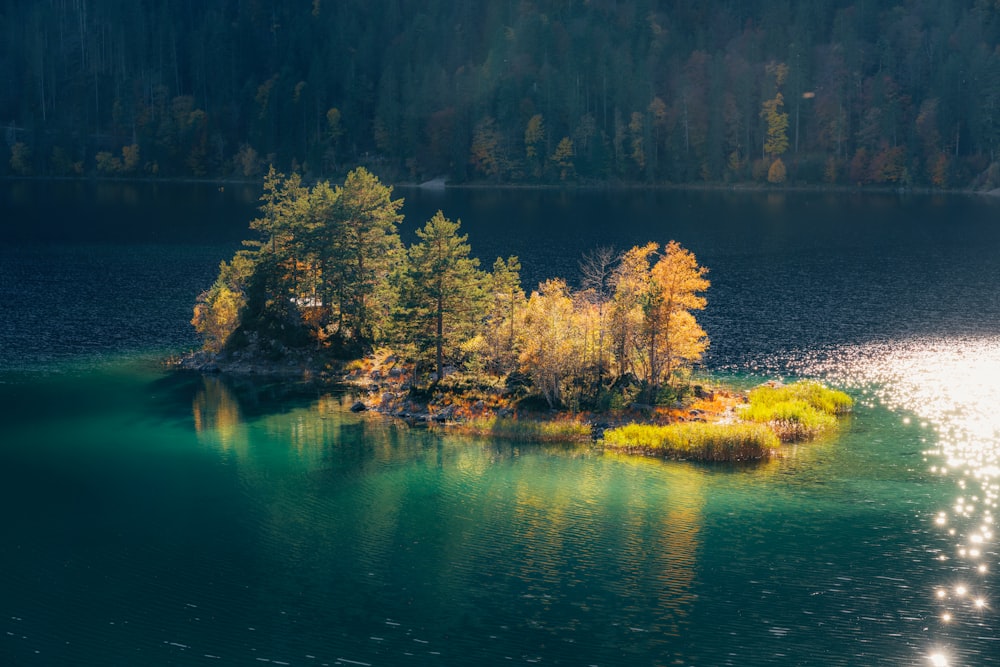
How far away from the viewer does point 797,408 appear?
2916 inches

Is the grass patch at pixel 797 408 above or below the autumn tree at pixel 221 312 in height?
below

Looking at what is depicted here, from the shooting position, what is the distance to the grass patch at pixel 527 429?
72375 millimetres

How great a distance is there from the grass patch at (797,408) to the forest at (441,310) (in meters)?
5.88

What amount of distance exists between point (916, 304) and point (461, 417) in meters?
61.5

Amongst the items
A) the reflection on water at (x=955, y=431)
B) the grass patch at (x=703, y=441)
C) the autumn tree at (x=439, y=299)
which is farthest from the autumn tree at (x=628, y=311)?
the reflection on water at (x=955, y=431)

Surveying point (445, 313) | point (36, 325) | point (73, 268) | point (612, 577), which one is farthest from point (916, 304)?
point (73, 268)

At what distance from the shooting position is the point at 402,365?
8881cm

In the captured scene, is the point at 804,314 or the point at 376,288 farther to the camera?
the point at 804,314

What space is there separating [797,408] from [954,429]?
10475mm

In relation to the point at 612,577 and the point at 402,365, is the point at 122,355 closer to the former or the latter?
the point at 402,365

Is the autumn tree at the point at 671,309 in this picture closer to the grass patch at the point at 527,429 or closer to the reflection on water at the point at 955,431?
the grass patch at the point at 527,429

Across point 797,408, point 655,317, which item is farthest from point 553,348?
point 797,408

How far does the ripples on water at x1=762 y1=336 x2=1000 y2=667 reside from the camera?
4634 cm

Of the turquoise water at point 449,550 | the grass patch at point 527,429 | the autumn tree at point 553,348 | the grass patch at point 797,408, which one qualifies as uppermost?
the autumn tree at point 553,348
